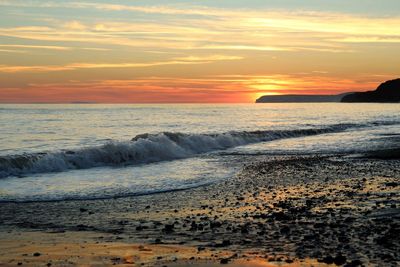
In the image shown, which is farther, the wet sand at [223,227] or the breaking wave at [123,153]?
the breaking wave at [123,153]

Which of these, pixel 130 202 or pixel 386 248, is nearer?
pixel 386 248

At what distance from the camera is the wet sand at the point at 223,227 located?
8459 millimetres

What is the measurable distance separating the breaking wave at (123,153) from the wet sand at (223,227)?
324 inches

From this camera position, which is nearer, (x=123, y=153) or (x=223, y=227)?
(x=223, y=227)

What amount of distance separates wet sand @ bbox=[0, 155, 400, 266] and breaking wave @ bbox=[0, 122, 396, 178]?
27.0 feet

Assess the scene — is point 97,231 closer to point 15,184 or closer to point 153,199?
point 153,199

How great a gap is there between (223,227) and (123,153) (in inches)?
728

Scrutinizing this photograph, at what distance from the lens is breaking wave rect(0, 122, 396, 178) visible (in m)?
22.3

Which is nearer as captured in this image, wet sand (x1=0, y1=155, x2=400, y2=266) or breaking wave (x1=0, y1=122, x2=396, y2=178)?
wet sand (x1=0, y1=155, x2=400, y2=266)

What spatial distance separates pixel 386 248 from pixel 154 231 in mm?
4707

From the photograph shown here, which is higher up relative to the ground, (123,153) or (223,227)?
(123,153)

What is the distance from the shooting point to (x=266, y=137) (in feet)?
157

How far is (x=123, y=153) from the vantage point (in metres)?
28.8

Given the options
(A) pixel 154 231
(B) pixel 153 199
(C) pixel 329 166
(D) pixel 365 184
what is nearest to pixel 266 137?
(C) pixel 329 166
